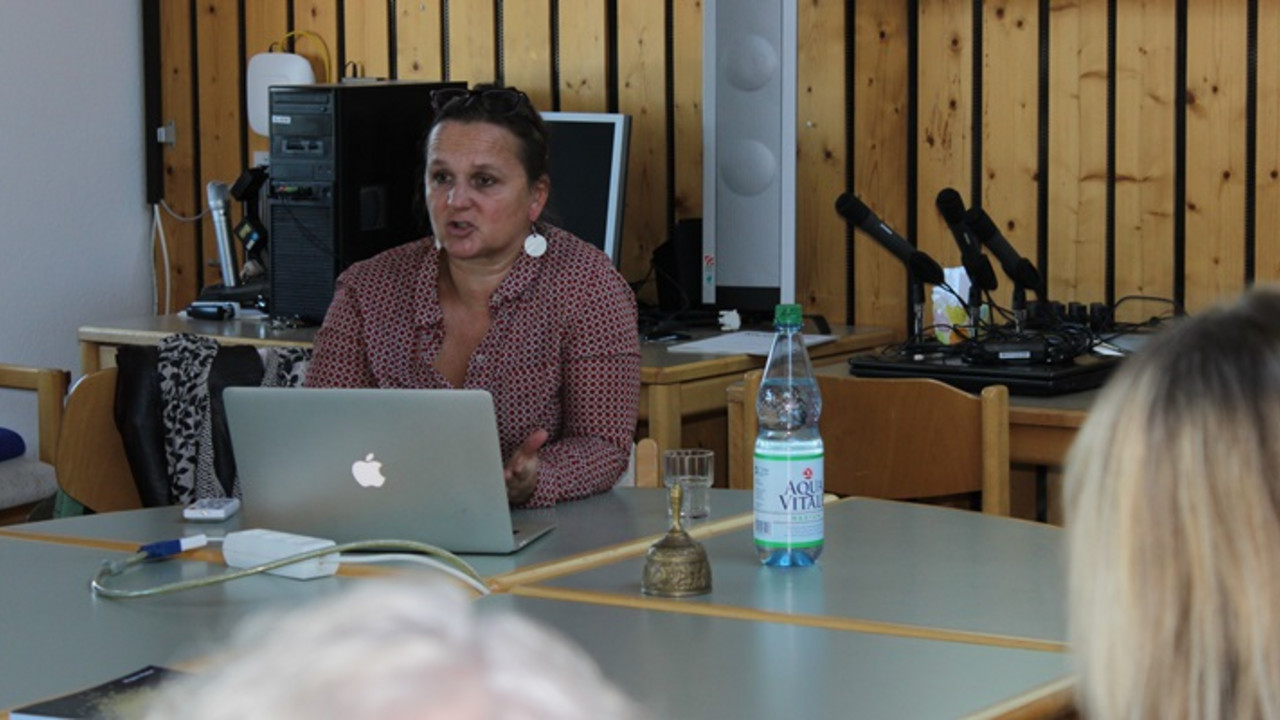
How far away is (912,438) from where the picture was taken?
2.87 meters

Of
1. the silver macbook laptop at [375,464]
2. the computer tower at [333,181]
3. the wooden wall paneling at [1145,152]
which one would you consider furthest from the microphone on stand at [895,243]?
the silver macbook laptop at [375,464]

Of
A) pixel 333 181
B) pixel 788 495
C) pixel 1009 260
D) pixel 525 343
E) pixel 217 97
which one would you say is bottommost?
pixel 788 495

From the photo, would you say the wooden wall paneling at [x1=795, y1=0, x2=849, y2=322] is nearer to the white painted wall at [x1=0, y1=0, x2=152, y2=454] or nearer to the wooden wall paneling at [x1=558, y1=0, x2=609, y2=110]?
the wooden wall paneling at [x1=558, y1=0, x2=609, y2=110]

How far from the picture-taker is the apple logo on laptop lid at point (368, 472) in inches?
87.0

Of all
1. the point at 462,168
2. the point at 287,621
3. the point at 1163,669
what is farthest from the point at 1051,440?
the point at 287,621

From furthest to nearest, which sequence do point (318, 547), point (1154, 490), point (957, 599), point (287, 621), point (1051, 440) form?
1. point (1051, 440)
2. point (318, 547)
3. point (957, 599)
4. point (1154, 490)
5. point (287, 621)

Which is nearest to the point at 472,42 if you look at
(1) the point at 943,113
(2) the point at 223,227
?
(2) the point at 223,227

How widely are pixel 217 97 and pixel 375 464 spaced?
3715mm

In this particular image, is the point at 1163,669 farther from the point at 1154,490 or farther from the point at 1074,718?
the point at 1074,718

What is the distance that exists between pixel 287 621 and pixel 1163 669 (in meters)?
0.61

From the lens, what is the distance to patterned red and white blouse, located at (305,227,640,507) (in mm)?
2955

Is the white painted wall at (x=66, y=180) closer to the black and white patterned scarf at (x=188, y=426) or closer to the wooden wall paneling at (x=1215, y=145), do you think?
the black and white patterned scarf at (x=188, y=426)

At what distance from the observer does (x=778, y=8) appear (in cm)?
430

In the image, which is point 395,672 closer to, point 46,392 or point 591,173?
point 46,392
